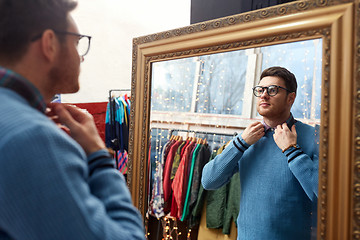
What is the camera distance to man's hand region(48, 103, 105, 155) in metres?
0.61

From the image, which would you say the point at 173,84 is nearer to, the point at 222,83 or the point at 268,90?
the point at 222,83

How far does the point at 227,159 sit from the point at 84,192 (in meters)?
0.71

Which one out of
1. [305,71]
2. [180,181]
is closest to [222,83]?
[305,71]

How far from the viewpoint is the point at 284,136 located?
1003 mm

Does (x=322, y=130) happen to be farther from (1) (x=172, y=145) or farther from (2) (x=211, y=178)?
(1) (x=172, y=145)

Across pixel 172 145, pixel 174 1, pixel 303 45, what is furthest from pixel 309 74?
pixel 174 1

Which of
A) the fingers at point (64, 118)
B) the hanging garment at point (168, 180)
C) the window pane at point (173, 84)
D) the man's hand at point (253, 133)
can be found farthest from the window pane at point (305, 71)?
the fingers at point (64, 118)

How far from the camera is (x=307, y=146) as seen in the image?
970 mm

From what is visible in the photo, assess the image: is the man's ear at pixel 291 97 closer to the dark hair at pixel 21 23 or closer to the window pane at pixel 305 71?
the window pane at pixel 305 71

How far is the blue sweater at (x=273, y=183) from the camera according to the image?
0.96 meters

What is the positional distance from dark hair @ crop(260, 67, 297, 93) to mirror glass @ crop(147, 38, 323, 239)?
13 mm

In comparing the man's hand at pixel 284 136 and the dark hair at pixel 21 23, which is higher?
the dark hair at pixel 21 23

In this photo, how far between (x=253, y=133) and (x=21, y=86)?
751 millimetres

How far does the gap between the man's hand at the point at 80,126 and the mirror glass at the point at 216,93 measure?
57 centimetres
